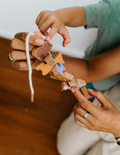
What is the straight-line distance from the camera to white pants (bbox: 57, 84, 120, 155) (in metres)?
0.66

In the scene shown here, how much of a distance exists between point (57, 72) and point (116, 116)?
26 centimetres

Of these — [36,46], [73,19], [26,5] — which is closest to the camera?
[36,46]

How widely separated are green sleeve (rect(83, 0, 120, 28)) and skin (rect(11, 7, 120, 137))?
1.2 inches

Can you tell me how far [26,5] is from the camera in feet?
3.23

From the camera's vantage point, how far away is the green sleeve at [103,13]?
23.6 inches

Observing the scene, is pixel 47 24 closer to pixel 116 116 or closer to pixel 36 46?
pixel 36 46

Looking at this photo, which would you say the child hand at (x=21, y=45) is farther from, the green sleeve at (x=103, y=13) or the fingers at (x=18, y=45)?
the green sleeve at (x=103, y=13)

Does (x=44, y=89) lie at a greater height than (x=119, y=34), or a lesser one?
lesser

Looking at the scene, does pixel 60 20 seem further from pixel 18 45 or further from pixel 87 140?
pixel 87 140

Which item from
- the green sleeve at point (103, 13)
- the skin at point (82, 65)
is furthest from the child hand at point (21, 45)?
the green sleeve at point (103, 13)

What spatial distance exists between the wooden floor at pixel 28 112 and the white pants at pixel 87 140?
168 millimetres

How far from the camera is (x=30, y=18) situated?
41.5 inches

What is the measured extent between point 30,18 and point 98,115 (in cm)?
89

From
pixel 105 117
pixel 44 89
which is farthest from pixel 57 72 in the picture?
pixel 44 89
